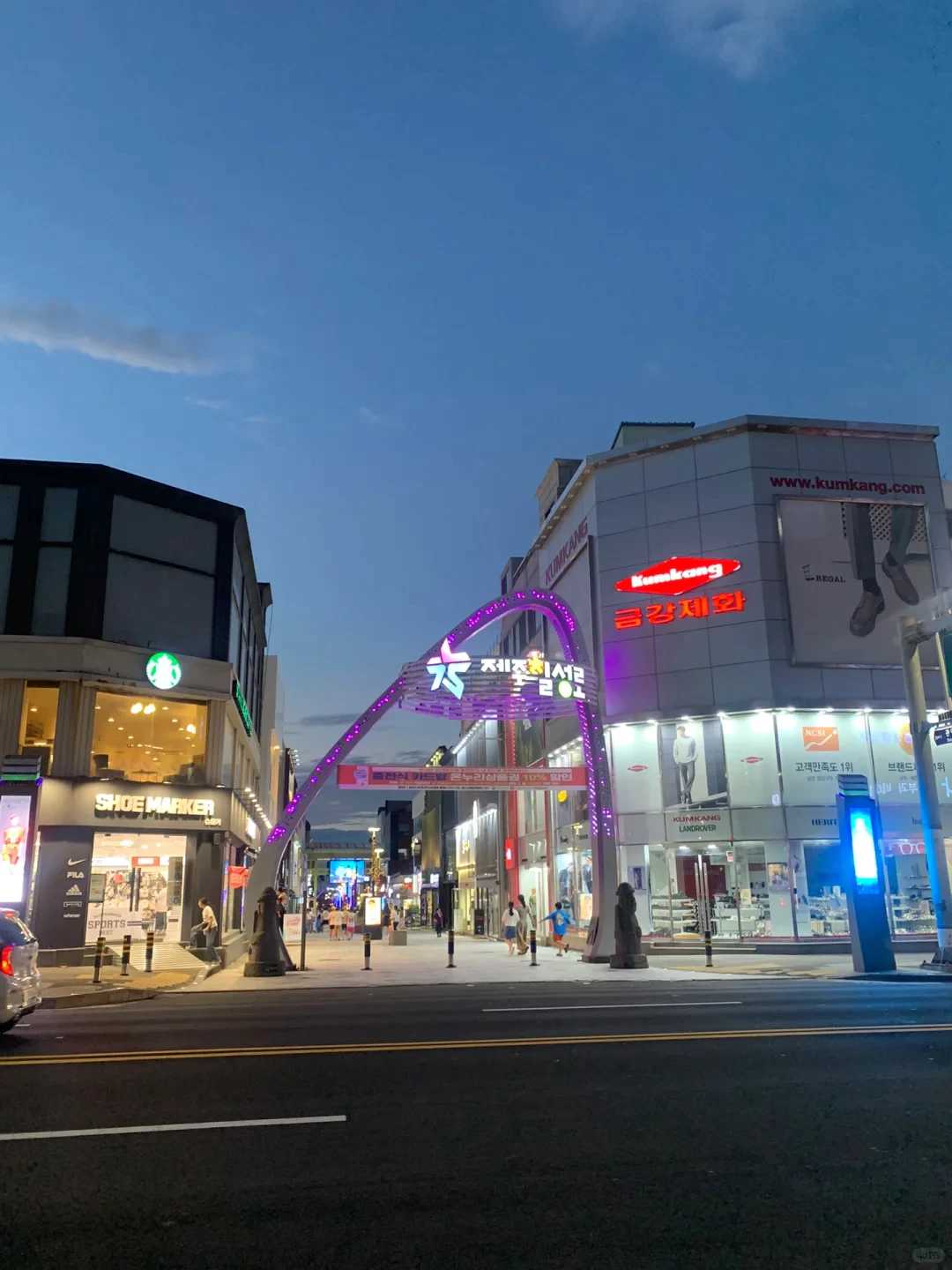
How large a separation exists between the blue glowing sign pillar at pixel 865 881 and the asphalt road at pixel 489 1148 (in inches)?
414

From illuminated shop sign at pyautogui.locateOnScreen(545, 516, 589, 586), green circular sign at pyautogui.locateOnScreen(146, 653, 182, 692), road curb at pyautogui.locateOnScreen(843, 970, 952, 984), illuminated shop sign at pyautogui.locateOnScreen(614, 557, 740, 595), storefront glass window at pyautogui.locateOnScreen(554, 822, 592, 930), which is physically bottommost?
road curb at pyautogui.locateOnScreen(843, 970, 952, 984)

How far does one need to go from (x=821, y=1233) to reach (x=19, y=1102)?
6224 millimetres

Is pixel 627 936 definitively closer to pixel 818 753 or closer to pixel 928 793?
pixel 928 793

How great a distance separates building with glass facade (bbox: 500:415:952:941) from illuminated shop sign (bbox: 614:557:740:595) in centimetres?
6

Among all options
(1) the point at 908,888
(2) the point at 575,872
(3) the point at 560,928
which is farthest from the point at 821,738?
(2) the point at 575,872

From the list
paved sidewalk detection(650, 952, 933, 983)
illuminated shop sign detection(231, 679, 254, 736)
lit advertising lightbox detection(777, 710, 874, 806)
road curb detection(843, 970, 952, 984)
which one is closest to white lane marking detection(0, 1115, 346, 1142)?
road curb detection(843, 970, 952, 984)

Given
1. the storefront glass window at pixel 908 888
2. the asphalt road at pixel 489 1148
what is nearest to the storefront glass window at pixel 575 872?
the storefront glass window at pixel 908 888

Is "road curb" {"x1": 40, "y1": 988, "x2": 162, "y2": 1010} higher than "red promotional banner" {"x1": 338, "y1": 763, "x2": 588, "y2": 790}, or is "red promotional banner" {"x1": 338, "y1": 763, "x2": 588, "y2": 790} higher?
"red promotional banner" {"x1": 338, "y1": 763, "x2": 588, "y2": 790}

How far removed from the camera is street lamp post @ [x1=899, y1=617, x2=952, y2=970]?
71.8ft

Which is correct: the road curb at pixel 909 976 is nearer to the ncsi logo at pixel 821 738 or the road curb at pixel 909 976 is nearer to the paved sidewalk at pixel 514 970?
the paved sidewalk at pixel 514 970

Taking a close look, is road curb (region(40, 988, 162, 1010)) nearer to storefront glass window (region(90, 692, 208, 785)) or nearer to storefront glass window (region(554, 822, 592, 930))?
storefront glass window (region(90, 692, 208, 785))

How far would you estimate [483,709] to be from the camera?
33.6 metres

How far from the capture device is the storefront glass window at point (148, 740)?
95.0 feet

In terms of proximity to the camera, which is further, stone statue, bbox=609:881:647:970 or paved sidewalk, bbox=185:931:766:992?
stone statue, bbox=609:881:647:970
